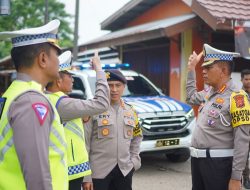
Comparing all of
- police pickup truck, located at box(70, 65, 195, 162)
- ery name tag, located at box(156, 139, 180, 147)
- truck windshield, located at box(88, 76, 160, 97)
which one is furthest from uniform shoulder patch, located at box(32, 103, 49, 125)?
truck windshield, located at box(88, 76, 160, 97)

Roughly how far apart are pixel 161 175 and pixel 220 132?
12.6 ft

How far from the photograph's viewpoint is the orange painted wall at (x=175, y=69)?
11430 mm

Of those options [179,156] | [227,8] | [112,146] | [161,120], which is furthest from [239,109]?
[227,8]

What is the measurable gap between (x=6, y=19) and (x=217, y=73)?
27003mm

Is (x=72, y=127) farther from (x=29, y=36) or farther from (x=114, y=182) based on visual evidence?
(x=29, y=36)

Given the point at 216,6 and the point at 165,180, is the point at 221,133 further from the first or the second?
the point at 216,6

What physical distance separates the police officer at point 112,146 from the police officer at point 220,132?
2.00 ft

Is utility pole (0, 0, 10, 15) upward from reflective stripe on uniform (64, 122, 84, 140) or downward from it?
upward

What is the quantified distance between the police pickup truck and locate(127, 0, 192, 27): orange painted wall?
471 cm

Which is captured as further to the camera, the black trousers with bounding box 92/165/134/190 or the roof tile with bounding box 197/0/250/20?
the roof tile with bounding box 197/0/250/20

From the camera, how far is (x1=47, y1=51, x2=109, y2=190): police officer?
275cm

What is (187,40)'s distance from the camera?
1109 centimetres

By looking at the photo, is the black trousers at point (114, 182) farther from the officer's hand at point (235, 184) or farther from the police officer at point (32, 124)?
the police officer at point (32, 124)

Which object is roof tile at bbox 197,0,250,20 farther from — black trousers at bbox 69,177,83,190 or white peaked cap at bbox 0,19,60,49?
white peaked cap at bbox 0,19,60,49
